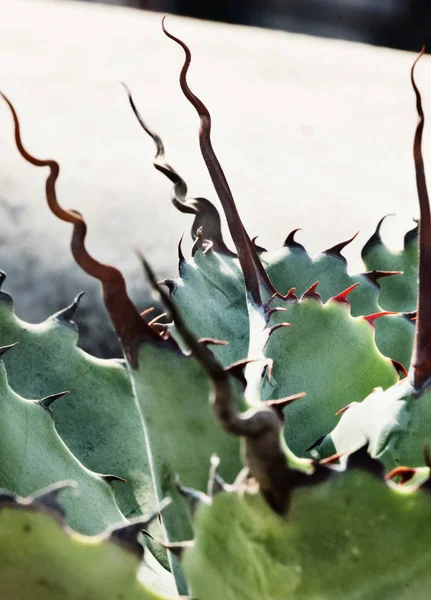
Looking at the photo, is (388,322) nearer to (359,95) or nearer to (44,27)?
(359,95)

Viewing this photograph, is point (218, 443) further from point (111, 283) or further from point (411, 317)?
point (411, 317)

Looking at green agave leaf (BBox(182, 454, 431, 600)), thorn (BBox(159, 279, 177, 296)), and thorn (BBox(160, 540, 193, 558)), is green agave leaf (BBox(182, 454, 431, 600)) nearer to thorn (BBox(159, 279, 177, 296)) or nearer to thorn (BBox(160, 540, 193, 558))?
thorn (BBox(160, 540, 193, 558))

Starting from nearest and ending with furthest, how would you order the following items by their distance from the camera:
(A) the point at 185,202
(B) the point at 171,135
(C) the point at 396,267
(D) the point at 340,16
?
(A) the point at 185,202 → (C) the point at 396,267 → (B) the point at 171,135 → (D) the point at 340,16

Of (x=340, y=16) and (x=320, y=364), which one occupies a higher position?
(x=320, y=364)

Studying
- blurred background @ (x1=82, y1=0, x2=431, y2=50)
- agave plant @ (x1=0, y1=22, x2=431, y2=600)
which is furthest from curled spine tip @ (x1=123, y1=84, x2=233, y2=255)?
blurred background @ (x1=82, y1=0, x2=431, y2=50)

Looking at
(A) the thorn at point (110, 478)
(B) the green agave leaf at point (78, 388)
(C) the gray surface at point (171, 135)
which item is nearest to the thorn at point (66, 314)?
(B) the green agave leaf at point (78, 388)

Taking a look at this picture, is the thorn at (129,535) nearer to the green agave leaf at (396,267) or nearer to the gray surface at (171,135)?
the green agave leaf at (396,267)

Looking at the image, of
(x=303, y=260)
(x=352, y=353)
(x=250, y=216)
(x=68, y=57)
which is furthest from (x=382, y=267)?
(x=68, y=57)

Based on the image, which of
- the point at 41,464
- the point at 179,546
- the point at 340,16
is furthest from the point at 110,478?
the point at 340,16
